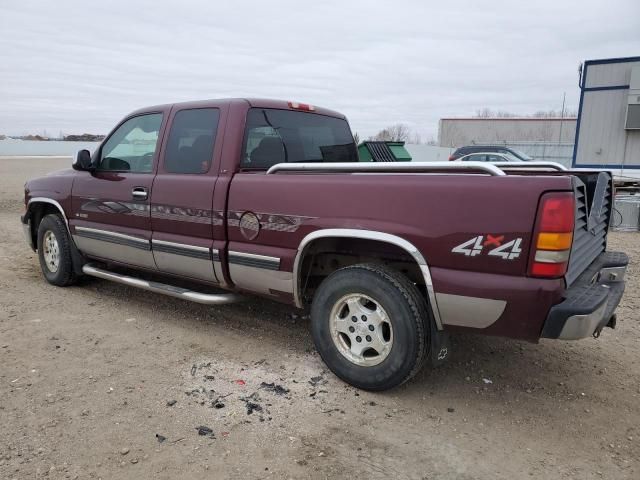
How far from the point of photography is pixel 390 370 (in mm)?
3221

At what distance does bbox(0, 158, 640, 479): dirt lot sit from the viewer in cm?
265

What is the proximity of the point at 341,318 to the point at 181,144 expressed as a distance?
209 centimetres

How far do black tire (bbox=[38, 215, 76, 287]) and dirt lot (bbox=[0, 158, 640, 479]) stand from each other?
877mm

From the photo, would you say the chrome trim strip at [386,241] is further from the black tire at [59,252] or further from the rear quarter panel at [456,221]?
the black tire at [59,252]

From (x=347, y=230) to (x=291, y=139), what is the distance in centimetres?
147

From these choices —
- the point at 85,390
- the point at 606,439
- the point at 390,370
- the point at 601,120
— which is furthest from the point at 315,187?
the point at 601,120

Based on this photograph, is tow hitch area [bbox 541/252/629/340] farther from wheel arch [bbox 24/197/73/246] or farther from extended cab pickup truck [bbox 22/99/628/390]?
wheel arch [bbox 24/197/73/246]

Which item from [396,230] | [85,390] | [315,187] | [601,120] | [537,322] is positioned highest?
[601,120]

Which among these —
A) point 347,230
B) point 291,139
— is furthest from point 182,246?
point 347,230

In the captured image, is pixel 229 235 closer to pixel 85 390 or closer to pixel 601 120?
pixel 85 390

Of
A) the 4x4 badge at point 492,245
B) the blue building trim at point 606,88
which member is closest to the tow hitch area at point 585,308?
the 4x4 badge at point 492,245

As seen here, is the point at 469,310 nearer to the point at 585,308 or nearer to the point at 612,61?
the point at 585,308

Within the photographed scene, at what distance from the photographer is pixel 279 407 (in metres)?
3.18

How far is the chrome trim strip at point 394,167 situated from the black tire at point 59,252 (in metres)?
2.98
